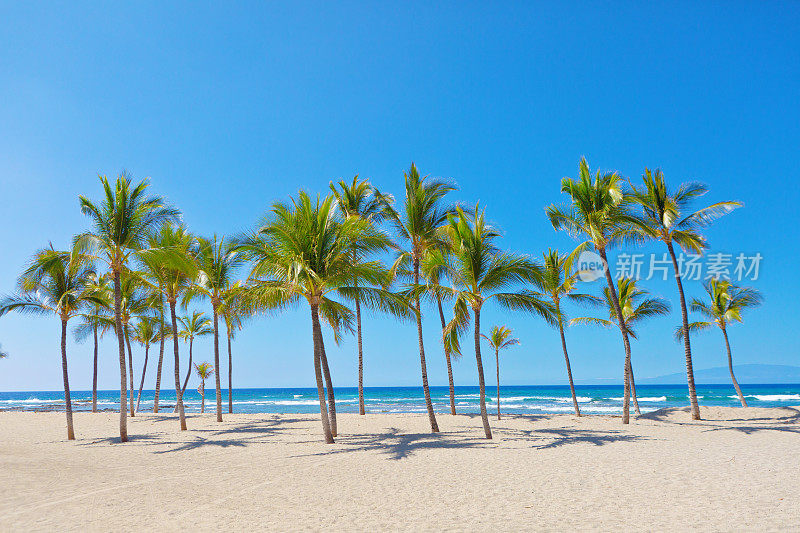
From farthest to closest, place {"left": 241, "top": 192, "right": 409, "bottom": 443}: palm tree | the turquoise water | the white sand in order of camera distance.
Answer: the turquoise water < {"left": 241, "top": 192, "right": 409, "bottom": 443}: palm tree < the white sand

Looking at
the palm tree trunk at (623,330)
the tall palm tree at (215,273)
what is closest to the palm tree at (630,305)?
the palm tree trunk at (623,330)

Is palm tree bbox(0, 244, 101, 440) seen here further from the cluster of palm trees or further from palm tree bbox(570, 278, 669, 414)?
palm tree bbox(570, 278, 669, 414)

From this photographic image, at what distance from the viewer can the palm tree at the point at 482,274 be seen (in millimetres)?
12734

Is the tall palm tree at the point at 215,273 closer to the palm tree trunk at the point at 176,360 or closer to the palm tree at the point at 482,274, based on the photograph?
the palm tree trunk at the point at 176,360

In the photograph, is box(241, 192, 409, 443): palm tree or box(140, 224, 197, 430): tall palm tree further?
box(140, 224, 197, 430): tall palm tree

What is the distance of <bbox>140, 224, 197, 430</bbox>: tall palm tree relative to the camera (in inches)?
524

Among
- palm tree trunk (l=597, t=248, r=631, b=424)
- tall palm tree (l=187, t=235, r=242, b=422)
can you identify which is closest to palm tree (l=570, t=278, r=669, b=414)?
palm tree trunk (l=597, t=248, r=631, b=424)

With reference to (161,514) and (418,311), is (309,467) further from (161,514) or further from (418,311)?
(418,311)

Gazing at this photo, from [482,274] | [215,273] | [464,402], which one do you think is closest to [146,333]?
[215,273]

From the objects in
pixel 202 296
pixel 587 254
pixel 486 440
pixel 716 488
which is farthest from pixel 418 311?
pixel 202 296

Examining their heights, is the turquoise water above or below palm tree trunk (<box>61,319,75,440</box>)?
below

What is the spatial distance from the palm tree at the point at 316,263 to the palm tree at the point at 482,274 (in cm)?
184

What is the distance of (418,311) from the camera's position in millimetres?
14109

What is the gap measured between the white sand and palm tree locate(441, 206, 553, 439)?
356 cm
